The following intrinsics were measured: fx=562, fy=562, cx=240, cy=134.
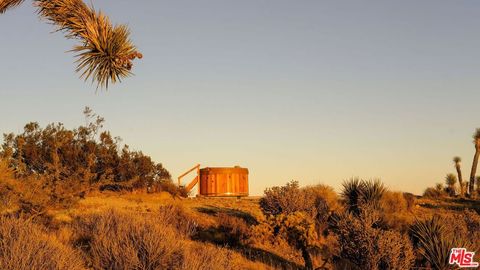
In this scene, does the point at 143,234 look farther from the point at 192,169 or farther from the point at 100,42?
the point at 192,169

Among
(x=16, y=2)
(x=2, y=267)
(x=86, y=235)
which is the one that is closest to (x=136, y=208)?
(x=86, y=235)

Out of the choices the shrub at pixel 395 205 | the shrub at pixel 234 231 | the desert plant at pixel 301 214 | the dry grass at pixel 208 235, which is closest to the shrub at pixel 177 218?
the dry grass at pixel 208 235

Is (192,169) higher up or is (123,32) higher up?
(123,32)

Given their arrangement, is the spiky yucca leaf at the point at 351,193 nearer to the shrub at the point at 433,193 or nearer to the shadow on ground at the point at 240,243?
the shadow on ground at the point at 240,243

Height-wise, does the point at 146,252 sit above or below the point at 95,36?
below

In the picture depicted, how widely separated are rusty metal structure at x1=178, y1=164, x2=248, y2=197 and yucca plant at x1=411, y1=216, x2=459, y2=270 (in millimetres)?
18235

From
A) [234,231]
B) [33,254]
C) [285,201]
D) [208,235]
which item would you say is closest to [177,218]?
[208,235]

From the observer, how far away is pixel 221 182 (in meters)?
30.8

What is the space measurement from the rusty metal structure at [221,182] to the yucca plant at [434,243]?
1824cm

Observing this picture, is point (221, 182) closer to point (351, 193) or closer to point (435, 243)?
point (351, 193)

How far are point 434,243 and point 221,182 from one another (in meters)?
19.4

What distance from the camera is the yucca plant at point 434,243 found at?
11758mm

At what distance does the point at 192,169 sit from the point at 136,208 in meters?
12.6

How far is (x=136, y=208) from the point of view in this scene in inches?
771
